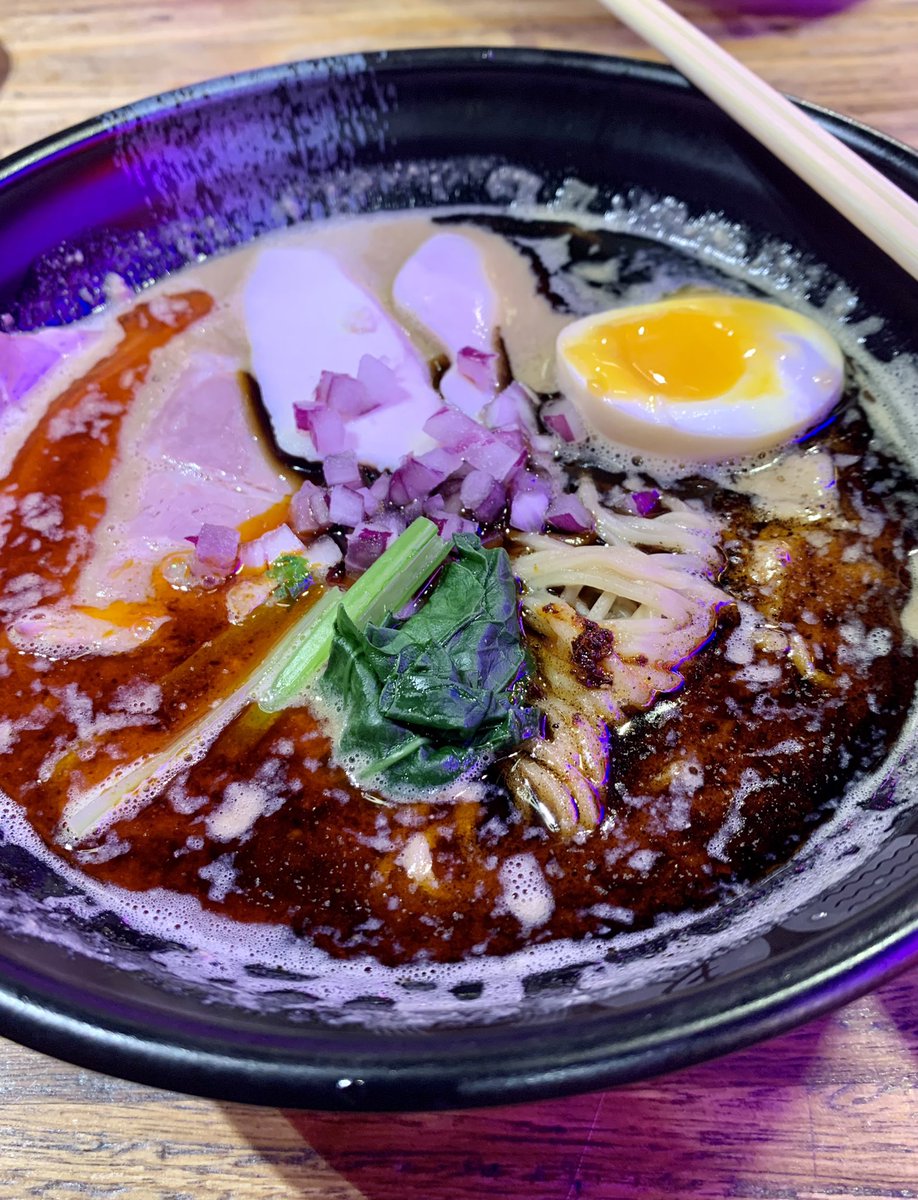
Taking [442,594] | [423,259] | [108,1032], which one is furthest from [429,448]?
[108,1032]

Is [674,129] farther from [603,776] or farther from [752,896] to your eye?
[752,896]

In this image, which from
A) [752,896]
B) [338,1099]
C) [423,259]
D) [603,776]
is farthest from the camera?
[423,259]

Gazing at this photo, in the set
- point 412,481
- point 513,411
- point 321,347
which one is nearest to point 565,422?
point 513,411

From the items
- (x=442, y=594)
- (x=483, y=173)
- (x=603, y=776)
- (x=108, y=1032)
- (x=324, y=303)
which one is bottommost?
(x=603, y=776)

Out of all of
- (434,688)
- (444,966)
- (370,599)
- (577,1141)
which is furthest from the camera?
(370,599)

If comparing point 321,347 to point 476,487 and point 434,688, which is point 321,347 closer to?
point 476,487

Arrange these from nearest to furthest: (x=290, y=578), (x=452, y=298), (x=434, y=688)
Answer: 1. (x=434, y=688)
2. (x=290, y=578)
3. (x=452, y=298)

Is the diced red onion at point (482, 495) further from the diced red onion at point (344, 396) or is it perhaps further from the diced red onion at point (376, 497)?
the diced red onion at point (344, 396)
